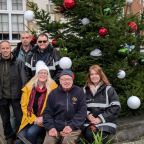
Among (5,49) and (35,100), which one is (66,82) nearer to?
(35,100)

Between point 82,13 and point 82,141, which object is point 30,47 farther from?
point 82,141

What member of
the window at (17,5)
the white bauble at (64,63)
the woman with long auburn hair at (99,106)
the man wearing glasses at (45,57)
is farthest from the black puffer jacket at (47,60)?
the window at (17,5)

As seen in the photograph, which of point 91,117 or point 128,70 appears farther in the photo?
point 128,70

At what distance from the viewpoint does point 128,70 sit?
814 centimetres

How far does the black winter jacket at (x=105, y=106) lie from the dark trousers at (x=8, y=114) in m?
1.18

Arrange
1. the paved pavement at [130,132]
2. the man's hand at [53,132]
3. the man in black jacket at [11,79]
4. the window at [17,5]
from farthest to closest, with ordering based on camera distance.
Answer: the window at [17,5] → the paved pavement at [130,132] → the man in black jacket at [11,79] → the man's hand at [53,132]

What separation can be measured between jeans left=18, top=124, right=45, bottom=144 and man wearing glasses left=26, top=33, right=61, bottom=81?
0.99 meters

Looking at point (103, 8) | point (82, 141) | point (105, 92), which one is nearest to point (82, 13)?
Result: point (103, 8)

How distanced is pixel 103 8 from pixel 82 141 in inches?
109

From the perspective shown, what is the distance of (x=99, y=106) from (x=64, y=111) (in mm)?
598

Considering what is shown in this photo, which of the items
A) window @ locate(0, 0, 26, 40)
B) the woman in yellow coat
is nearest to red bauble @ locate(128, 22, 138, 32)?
the woman in yellow coat

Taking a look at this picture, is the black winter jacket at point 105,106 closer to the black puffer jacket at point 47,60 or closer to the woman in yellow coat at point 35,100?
the woman in yellow coat at point 35,100

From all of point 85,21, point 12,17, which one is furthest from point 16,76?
point 12,17

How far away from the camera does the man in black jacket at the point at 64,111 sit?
625 centimetres
